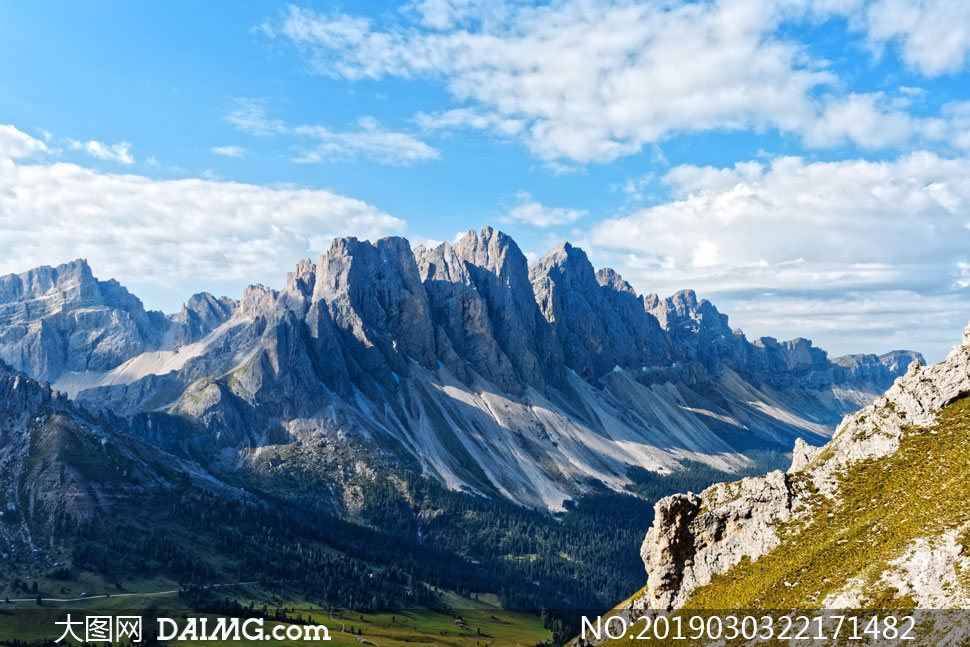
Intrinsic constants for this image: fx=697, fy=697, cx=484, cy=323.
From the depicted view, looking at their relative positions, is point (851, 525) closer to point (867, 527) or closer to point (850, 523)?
point (850, 523)

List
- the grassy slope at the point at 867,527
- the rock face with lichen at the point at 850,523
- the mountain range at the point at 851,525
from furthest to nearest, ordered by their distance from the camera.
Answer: the grassy slope at the point at 867,527, the rock face with lichen at the point at 850,523, the mountain range at the point at 851,525

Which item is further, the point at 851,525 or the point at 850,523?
the point at 850,523

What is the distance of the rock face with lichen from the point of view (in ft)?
179

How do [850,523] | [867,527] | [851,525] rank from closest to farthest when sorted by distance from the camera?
[867,527] < [851,525] < [850,523]

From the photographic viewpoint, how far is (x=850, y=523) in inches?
2459

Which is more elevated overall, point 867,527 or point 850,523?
point 850,523

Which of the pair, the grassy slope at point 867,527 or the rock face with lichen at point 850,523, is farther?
the grassy slope at point 867,527

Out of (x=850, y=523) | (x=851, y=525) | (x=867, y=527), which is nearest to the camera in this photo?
(x=867, y=527)

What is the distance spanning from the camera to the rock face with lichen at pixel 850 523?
54.5m

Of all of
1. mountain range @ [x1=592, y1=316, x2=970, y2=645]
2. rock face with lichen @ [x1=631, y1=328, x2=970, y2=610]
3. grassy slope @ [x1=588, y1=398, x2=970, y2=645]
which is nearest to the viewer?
mountain range @ [x1=592, y1=316, x2=970, y2=645]

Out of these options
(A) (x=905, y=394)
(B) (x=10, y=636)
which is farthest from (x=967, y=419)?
(B) (x=10, y=636)

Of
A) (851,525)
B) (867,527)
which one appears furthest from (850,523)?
(867,527)

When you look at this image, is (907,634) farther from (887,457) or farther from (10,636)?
(10,636)

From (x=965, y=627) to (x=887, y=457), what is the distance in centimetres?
2313
